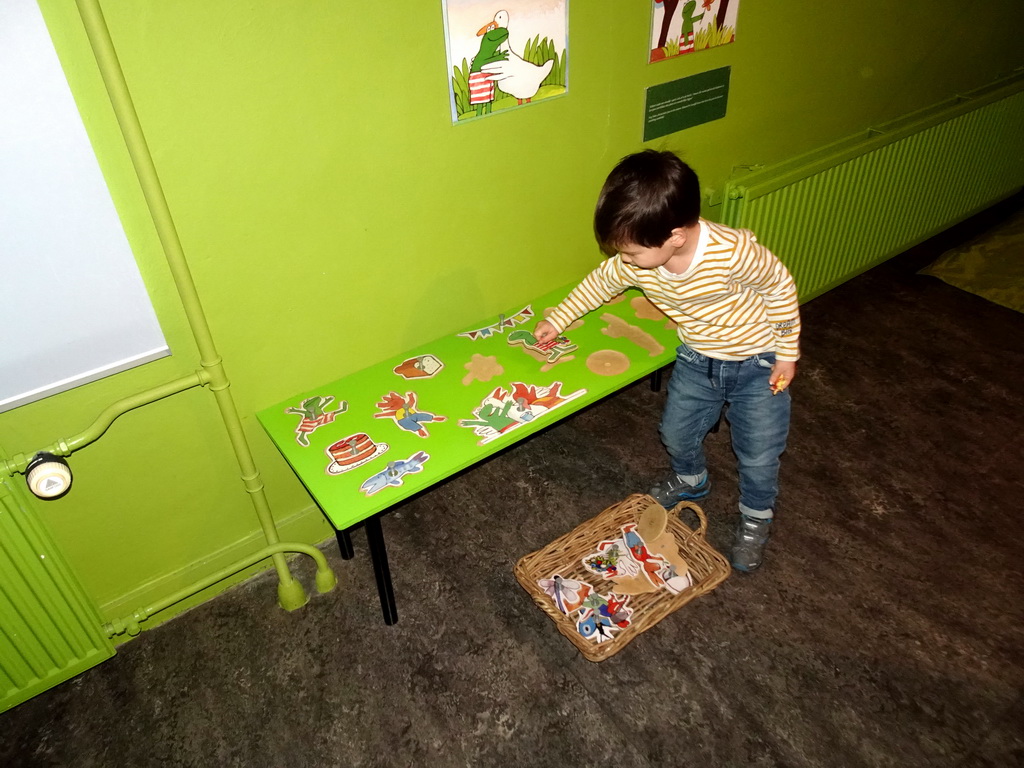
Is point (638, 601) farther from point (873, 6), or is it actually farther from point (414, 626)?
point (873, 6)

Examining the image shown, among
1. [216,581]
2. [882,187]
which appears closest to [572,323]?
[216,581]

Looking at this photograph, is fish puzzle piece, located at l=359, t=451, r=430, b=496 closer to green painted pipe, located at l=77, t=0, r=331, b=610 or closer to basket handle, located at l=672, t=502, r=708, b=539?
green painted pipe, located at l=77, t=0, r=331, b=610

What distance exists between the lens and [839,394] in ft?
10.1

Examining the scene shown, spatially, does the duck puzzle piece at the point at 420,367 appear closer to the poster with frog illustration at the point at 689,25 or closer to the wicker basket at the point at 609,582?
the wicker basket at the point at 609,582

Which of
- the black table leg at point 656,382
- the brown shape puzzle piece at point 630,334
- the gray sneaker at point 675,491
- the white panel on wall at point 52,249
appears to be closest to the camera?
the white panel on wall at point 52,249

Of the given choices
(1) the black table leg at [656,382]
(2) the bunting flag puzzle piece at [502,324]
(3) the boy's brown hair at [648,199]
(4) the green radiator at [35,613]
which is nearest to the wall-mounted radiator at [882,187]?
(1) the black table leg at [656,382]

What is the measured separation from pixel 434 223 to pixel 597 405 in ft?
Answer: 3.92

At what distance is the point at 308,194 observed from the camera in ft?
6.41

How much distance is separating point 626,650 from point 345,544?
0.97m

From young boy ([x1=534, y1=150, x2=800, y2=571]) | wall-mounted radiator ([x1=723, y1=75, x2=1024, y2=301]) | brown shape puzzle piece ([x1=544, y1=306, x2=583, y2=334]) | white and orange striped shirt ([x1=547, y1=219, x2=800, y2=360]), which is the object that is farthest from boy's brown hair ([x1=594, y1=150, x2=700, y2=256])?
wall-mounted radiator ([x1=723, y1=75, x2=1024, y2=301])

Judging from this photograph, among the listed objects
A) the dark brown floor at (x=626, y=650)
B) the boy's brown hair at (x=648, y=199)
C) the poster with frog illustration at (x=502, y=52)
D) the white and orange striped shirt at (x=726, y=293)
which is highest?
the poster with frog illustration at (x=502, y=52)

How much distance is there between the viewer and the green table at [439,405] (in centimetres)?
198

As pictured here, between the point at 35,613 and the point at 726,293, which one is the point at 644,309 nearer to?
the point at 726,293

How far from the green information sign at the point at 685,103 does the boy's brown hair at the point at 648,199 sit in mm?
789
